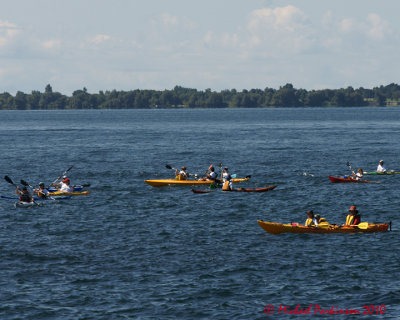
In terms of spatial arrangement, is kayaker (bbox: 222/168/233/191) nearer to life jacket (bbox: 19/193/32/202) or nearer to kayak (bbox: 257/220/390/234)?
life jacket (bbox: 19/193/32/202)

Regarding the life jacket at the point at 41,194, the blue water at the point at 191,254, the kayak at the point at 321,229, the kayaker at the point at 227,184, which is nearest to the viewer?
the blue water at the point at 191,254

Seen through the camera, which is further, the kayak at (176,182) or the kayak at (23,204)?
the kayak at (176,182)

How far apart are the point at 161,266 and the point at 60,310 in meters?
6.97

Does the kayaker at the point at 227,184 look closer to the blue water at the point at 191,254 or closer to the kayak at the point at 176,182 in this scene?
the blue water at the point at 191,254

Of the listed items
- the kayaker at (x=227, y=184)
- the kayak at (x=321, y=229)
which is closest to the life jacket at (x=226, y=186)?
the kayaker at (x=227, y=184)

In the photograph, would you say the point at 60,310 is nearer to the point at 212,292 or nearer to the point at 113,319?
the point at 113,319

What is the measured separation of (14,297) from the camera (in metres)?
28.4

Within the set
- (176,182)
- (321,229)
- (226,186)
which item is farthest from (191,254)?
(176,182)

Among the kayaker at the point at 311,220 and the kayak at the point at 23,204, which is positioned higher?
the kayaker at the point at 311,220

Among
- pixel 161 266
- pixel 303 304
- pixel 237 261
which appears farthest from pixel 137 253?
pixel 303 304

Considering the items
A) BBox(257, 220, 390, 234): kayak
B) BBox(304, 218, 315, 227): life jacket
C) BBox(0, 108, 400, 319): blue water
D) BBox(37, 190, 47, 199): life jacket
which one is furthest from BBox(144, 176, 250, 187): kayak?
BBox(304, 218, 315, 227): life jacket

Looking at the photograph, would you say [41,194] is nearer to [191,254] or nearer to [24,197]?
[24,197]

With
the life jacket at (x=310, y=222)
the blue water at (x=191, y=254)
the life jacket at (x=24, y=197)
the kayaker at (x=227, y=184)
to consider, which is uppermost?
the kayaker at (x=227, y=184)

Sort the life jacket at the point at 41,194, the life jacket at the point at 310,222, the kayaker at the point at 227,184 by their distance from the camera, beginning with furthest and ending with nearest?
the kayaker at the point at 227,184 → the life jacket at the point at 41,194 → the life jacket at the point at 310,222
